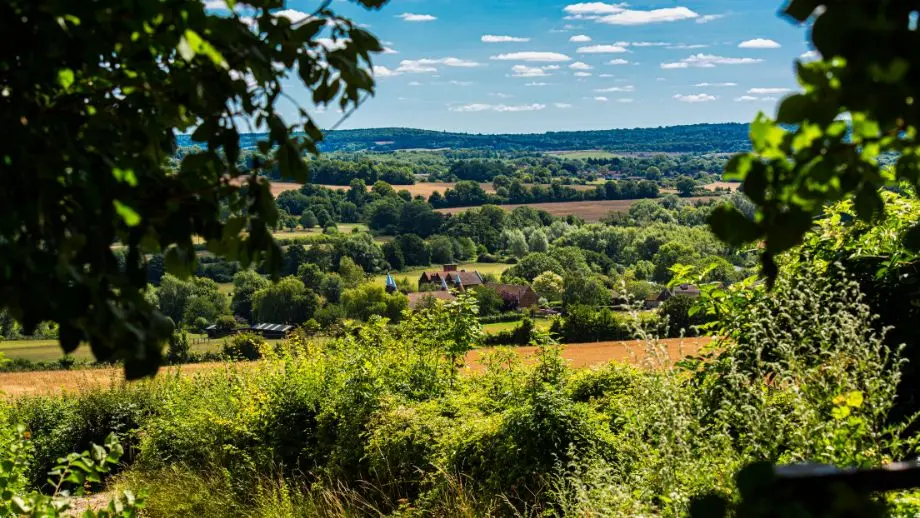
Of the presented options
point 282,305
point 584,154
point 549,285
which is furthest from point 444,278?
point 584,154

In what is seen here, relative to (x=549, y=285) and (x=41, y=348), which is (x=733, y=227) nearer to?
(x=41, y=348)

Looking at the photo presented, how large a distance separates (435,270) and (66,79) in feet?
239

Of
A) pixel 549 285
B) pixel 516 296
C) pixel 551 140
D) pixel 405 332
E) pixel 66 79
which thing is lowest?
pixel 549 285

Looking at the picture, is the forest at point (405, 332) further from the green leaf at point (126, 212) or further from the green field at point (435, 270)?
the green field at point (435, 270)

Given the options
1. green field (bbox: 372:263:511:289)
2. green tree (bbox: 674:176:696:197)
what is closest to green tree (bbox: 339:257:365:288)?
green field (bbox: 372:263:511:289)

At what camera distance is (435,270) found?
75.0 meters

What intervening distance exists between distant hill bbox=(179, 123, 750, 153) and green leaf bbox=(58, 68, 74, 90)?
138 meters

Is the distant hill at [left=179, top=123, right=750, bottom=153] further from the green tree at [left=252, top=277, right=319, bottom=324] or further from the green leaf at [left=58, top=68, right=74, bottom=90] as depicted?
the green leaf at [left=58, top=68, right=74, bottom=90]

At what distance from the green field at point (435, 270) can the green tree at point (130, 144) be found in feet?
213

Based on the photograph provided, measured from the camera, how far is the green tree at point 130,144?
64.5 inches

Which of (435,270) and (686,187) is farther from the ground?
(686,187)

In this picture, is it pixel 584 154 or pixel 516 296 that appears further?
pixel 584 154

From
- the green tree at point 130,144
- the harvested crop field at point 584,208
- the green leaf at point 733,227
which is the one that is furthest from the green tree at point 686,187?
the green leaf at point 733,227

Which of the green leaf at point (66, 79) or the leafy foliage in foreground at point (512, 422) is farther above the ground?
the green leaf at point (66, 79)
